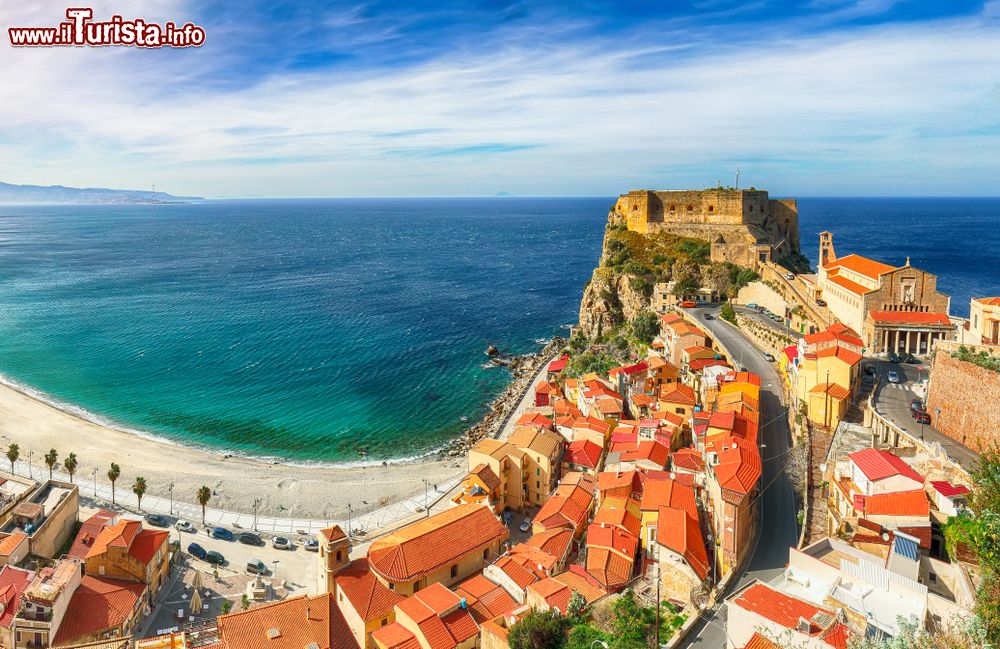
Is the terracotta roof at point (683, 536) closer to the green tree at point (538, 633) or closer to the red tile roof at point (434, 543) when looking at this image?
the green tree at point (538, 633)

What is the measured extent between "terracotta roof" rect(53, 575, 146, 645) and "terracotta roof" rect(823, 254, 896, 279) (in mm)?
36733

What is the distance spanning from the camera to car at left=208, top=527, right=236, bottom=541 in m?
31.1

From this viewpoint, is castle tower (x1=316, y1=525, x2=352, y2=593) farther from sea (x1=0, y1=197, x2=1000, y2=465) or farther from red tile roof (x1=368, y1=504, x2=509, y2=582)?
sea (x1=0, y1=197, x2=1000, y2=465)

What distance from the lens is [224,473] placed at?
38.7 metres

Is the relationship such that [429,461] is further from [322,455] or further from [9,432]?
[9,432]

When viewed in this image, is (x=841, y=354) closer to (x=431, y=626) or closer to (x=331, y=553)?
(x=431, y=626)

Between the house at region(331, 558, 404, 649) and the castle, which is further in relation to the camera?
the castle

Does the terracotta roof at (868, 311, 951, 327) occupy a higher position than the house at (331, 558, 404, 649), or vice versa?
the terracotta roof at (868, 311, 951, 327)

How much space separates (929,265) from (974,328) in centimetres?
7921

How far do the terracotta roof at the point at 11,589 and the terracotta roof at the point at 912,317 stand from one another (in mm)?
37607

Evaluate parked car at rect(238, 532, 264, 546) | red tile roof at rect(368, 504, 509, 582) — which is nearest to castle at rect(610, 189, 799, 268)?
red tile roof at rect(368, 504, 509, 582)

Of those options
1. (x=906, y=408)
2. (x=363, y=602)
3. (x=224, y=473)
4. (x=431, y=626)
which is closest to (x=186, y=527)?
(x=224, y=473)

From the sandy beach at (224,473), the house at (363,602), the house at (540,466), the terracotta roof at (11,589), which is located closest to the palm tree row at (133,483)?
the sandy beach at (224,473)

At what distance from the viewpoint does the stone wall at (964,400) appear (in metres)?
22.1
